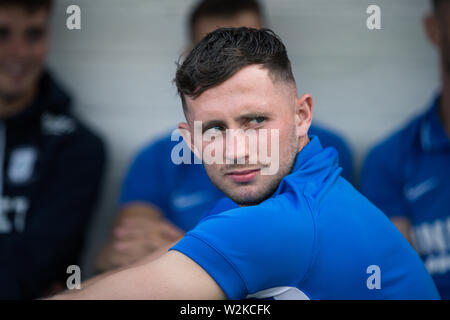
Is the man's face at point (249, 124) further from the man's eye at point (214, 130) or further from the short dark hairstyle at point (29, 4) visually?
the short dark hairstyle at point (29, 4)

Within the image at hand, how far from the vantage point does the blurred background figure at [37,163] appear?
5.22 feet

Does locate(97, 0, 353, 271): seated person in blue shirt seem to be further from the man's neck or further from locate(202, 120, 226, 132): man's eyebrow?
locate(202, 120, 226, 132): man's eyebrow

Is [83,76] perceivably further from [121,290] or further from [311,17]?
[121,290]

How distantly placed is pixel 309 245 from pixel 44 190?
1202 mm

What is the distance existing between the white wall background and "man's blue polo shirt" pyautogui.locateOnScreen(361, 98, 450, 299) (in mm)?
134

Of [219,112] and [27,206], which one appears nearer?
[219,112]

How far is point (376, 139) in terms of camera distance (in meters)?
1.79

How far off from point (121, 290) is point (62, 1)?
1467 mm

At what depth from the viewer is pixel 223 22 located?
1.46 m

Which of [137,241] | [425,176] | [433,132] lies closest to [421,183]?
[425,176]

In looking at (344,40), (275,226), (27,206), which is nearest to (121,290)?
(275,226)

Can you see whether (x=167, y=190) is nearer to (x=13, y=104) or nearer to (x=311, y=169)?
(x=13, y=104)

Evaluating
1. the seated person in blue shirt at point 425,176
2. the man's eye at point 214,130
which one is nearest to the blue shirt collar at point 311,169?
the man's eye at point 214,130

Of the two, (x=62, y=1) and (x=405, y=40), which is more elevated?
(x=62, y=1)
